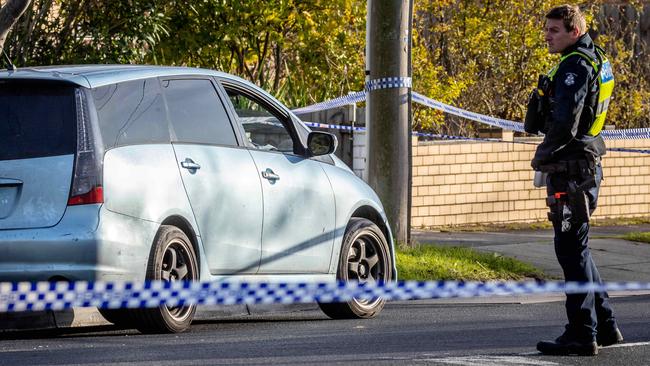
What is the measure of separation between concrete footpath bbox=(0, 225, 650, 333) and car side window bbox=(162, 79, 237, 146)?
119 cm

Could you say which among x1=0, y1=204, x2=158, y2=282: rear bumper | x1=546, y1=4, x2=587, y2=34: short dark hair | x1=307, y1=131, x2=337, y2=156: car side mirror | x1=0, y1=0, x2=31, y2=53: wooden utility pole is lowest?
x1=0, y1=204, x2=158, y2=282: rear bumper

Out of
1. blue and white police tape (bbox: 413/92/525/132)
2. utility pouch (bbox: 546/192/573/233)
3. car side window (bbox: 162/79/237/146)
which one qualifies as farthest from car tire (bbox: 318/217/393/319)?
blue and white police tape (bbox: 413/92/525/132)

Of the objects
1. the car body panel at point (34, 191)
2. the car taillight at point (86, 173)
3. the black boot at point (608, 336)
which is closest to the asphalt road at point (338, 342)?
the black boot at point (608, 336)

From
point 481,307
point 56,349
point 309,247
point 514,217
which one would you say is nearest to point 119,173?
point 56,349

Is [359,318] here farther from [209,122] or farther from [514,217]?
[514,217]

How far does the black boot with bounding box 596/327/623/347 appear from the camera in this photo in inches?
303

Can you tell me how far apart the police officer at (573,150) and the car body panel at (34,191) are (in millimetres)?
2600

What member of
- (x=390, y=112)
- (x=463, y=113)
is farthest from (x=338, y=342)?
(x=463, y=113)

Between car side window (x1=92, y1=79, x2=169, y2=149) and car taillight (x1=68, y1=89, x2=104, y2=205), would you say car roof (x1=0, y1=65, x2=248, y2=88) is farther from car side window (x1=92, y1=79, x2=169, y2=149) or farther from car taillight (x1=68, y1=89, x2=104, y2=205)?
car taillight (x1=68, y1=89, x2=104, y2=205)

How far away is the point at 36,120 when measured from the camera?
7.79m

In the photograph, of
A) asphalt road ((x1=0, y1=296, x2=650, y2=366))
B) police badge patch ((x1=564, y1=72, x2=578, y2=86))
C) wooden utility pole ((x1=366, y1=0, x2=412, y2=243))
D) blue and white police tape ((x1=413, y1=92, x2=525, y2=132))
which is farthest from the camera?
blue and white police tape ((x1=413, y1=92, x2=525, y2=132))

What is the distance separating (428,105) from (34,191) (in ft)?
25.7

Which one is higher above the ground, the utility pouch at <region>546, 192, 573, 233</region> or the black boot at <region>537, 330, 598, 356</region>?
the utility pouch at <region>546, 192, 573, 233</region>

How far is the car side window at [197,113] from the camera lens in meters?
8.42
